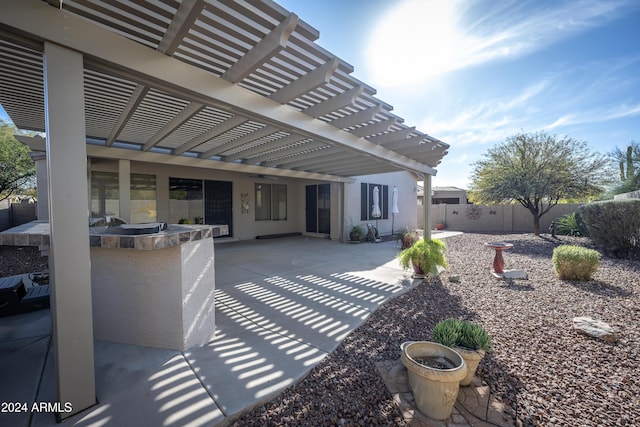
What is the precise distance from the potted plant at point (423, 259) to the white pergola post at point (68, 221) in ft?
15.7

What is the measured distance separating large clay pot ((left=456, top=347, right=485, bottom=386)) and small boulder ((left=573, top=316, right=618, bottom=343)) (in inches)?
75.7

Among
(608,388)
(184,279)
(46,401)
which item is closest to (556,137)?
(608,388)

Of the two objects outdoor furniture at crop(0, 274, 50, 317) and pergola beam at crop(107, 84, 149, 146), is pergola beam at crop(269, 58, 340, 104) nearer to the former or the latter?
pergola beam at crop(107, 84, 149, 146)

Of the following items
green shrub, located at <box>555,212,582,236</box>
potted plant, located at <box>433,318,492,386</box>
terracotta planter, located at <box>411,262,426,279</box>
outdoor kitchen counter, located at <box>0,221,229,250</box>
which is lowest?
terracotta planter, located at <box>411,262,426,279</box>

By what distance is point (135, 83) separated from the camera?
2754 mm

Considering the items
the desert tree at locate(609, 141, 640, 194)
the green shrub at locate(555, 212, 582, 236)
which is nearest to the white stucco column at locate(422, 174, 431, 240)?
the green shrub at locate(555, 212, 582, 236)

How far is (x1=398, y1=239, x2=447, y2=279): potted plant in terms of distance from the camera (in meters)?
4.95

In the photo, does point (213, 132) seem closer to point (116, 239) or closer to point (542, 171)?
point (116, 239)

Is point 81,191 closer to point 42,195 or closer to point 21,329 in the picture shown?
point 21,329

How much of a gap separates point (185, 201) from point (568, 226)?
15242 millimetres

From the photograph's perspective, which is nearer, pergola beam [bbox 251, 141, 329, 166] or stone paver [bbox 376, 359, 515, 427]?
stone paver [bbox 376, 359, 515, 427]

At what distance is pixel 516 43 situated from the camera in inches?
215

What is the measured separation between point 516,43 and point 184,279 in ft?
24.7

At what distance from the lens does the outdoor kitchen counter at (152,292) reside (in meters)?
2.35
